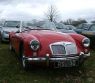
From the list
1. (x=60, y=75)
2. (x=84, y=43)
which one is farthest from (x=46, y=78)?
(x=84, y=43)

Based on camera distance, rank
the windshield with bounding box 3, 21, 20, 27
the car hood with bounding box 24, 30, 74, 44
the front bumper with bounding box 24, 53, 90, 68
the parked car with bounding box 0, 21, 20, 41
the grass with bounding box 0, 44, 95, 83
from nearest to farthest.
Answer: the grass with bounding box 0, 44, 95, 83, the front bumper with bounding box 24, 53, 90, 68, the car hood with bounding box 24, 30, 74, 44, the parked car with bounding box 0, 21, 20, 41, the windshield with bounding box 3, 21, 20, 27

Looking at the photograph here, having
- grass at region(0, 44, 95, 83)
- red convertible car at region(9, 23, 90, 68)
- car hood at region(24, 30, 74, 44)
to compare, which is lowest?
grass at region(0, 44, 95, 83)

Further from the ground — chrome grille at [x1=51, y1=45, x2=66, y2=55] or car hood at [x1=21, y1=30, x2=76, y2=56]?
car hood at [x1=21, y1=30, x2=76, y2=56]

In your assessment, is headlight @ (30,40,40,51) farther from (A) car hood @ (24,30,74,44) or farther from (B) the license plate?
(B) the license plate

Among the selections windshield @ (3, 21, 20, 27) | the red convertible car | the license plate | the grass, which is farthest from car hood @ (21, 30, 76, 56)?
windshield @ (3, 21, 20, 27)

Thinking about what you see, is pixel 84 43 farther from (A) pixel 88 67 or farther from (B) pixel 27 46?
(B) pixel 27 46

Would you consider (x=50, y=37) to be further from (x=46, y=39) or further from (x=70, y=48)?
(x=70, y=48)

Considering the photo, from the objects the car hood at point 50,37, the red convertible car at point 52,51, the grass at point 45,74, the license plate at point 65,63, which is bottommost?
the grass at point 45,74

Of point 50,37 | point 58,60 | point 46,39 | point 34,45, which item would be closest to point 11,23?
point 50,37

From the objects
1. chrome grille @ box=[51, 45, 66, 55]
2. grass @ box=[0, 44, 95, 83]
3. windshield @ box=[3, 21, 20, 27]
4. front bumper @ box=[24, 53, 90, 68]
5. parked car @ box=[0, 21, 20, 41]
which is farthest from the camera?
windshield @ box=[3, 21, 20, 27]

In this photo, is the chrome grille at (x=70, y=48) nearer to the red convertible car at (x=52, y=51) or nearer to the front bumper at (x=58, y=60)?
the red convertible car at (x=52, y=51)

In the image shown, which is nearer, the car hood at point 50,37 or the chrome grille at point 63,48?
the chrome grille at point 63,48

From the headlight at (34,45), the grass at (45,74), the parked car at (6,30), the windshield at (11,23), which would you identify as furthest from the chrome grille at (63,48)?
the windshield at (11,23)

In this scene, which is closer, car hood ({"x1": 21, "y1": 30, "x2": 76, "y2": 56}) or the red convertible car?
the red convertible car
